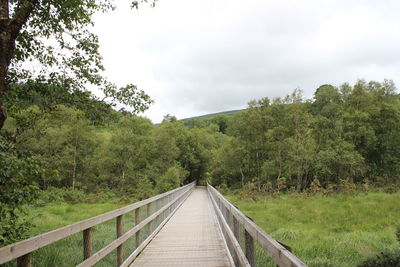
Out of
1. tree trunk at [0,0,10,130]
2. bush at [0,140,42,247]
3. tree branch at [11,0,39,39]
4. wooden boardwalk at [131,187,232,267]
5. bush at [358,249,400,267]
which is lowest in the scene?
bush at [358,249,400,267]

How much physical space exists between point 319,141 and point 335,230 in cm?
2966

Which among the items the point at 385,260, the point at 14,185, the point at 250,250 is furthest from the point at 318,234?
the point at 14,185

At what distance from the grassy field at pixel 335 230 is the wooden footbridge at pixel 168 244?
2075 millimetres

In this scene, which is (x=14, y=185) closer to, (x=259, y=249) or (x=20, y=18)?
(x=20, y=18)

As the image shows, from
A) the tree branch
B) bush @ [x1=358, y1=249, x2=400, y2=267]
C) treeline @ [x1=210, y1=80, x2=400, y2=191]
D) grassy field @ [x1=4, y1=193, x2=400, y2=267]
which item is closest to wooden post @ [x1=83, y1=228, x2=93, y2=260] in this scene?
grassy field @ [x1=4, y1=193, x2=400, y2=267]

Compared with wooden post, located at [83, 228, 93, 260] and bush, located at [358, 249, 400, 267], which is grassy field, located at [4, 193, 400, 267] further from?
bush, located at [358, 249, 400, 267]

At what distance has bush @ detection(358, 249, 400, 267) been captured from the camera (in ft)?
18.1

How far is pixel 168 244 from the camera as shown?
276 inches

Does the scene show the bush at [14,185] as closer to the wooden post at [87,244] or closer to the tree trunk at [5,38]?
the tree trunk at [5,38]

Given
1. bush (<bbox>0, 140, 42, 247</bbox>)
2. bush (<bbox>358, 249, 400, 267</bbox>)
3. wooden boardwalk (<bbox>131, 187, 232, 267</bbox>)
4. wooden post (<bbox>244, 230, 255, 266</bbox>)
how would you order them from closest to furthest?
wooden post (<bbox>244, 230, 255, 266</bbox>) < bush (<bbox>0, 140, 42, 247</bbox>) < wooden boardwalk (<bbox>131, 187, 232, 267</bbox>) < bush (<bbox>358, 249, 400, 267</bbox>)

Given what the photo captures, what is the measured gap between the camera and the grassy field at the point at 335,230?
7093 mm

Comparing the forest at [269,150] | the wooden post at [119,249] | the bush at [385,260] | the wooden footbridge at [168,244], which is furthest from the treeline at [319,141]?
the wooden post at [119,249]

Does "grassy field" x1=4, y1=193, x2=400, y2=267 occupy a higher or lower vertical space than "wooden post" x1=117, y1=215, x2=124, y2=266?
lower

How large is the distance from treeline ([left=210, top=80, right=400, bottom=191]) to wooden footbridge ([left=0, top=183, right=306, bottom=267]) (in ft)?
86.8
